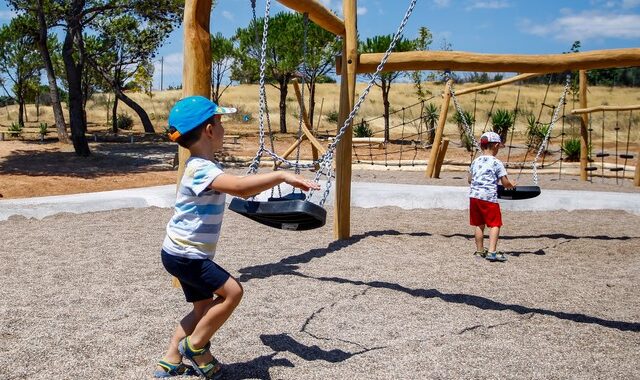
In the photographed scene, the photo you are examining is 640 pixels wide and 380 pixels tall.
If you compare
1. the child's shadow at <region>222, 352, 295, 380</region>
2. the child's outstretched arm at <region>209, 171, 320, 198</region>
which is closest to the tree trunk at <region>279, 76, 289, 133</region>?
the child's shadow at <region>222, 352, 295, 380</region>

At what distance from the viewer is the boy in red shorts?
245 inches

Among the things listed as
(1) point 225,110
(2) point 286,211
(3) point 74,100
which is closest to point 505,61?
(2) point 286,211

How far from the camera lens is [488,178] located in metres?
6.28

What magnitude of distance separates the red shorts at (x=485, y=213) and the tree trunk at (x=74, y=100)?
1508cm

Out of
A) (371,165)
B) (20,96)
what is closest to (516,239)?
(371,165)

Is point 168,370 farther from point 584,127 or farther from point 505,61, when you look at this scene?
point 584,127

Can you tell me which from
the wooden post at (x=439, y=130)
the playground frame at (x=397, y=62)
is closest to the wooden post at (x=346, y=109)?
the playground frame at (x=397, y=62)

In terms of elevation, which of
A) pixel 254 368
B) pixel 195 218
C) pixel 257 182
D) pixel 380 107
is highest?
pixel 380 107

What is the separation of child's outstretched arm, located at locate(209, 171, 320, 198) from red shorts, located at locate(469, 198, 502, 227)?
→ 3.86m

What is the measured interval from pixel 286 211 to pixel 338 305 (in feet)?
4.51

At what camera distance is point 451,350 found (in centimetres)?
352

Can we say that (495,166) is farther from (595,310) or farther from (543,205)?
(543,205)

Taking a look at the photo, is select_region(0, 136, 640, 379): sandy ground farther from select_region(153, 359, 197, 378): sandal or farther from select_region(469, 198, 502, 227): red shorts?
select_region(469, 198, 502, 227): red shorts

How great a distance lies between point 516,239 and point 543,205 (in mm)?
2512
